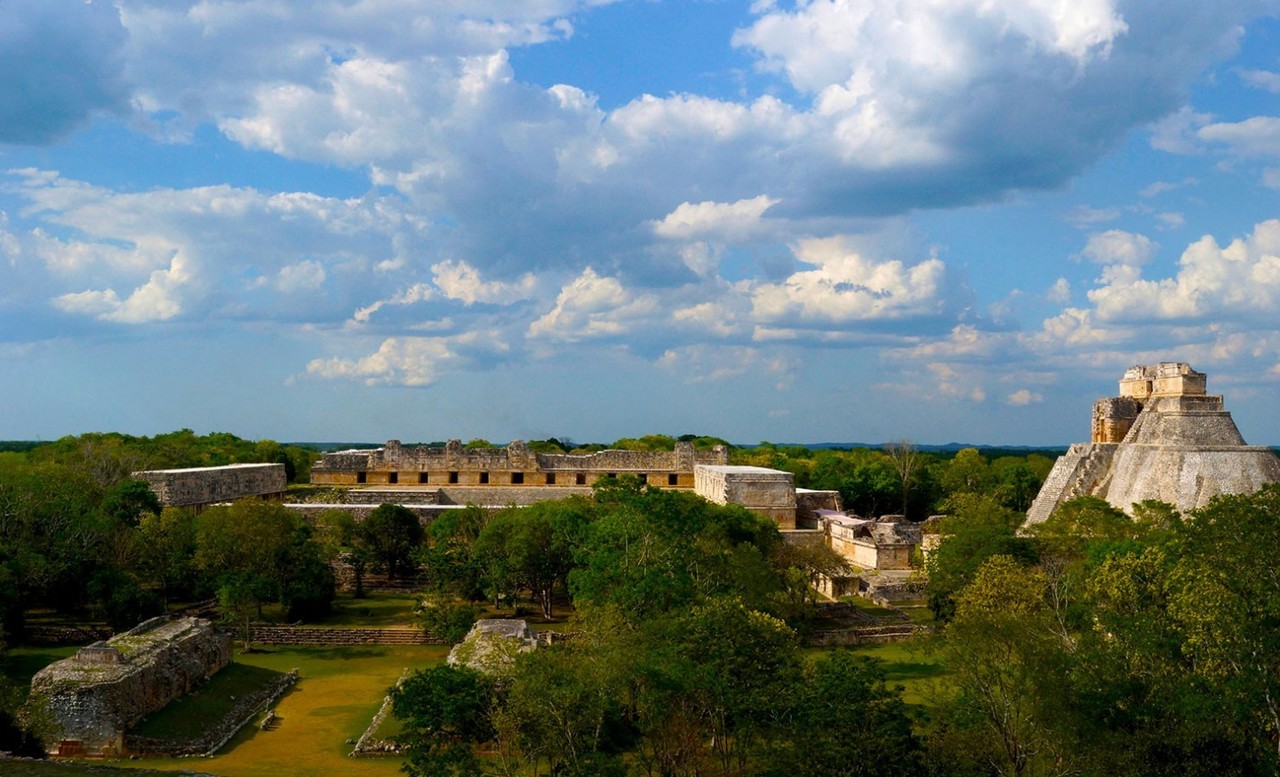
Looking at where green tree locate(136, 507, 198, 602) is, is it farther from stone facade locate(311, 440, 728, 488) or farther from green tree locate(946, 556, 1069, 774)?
green tree locate(946, 556, 1069, 774)

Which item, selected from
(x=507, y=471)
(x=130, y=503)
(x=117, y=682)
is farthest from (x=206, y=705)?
(x=507, y=471)

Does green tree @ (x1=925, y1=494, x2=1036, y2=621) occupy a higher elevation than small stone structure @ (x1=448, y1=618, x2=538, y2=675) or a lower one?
higher

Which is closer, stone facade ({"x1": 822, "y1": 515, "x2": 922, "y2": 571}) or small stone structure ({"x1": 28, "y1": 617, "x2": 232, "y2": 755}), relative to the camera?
small stone structure ({"x1": 28, "y1": 617, "x2": 232, "y2": 755})

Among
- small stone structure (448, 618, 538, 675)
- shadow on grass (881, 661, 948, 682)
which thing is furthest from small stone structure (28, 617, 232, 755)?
shadow on grass (881, 661, 948, 682)

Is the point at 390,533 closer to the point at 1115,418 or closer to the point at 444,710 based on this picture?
the point at 444,710

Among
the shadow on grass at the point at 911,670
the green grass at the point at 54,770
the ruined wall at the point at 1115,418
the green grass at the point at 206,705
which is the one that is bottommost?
the shadow on grass at the point at 911,670

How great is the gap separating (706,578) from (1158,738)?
9.59 meters

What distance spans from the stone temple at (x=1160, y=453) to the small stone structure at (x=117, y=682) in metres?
21.8

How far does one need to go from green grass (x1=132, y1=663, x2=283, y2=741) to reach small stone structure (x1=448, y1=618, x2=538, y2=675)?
4.45 metres

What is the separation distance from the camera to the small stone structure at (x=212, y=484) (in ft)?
104

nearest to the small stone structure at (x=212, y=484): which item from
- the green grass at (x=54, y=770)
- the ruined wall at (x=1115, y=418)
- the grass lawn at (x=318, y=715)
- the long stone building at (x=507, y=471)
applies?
the long stone building at (x=507, y=471)

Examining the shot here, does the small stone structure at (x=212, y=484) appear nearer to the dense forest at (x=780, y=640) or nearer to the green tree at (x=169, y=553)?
the green tree at (x=169, y=553)

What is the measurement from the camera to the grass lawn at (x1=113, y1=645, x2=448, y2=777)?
15.5 m

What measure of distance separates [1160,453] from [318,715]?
72.1 ft
